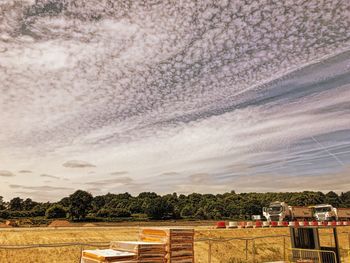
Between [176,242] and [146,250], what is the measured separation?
143cm

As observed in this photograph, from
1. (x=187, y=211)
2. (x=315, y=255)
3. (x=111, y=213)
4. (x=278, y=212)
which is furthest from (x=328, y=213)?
Result: (x=111, y=213)

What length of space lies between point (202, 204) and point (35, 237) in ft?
194

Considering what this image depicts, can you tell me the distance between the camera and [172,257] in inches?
476

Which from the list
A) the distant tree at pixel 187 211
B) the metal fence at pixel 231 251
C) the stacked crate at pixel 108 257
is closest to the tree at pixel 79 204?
the distant tree at pixel 187 211

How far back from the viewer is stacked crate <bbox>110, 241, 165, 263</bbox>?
36.4 feet

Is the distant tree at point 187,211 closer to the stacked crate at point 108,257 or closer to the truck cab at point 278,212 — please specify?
the truck cab at point 278,212

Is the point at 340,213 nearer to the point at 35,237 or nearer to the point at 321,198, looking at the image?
the point at 35,237

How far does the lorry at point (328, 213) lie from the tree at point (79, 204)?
3995 cm

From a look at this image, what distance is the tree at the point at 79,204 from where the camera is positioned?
208ft

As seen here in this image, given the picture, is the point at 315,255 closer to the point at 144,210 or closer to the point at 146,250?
the point at 146,250

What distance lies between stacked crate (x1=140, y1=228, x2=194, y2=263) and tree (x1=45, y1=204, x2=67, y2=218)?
55.4 m

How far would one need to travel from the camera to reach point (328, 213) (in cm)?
4341

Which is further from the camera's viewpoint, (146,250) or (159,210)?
(159,210)

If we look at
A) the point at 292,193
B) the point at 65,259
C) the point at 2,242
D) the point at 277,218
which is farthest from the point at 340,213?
the point at 292,193
